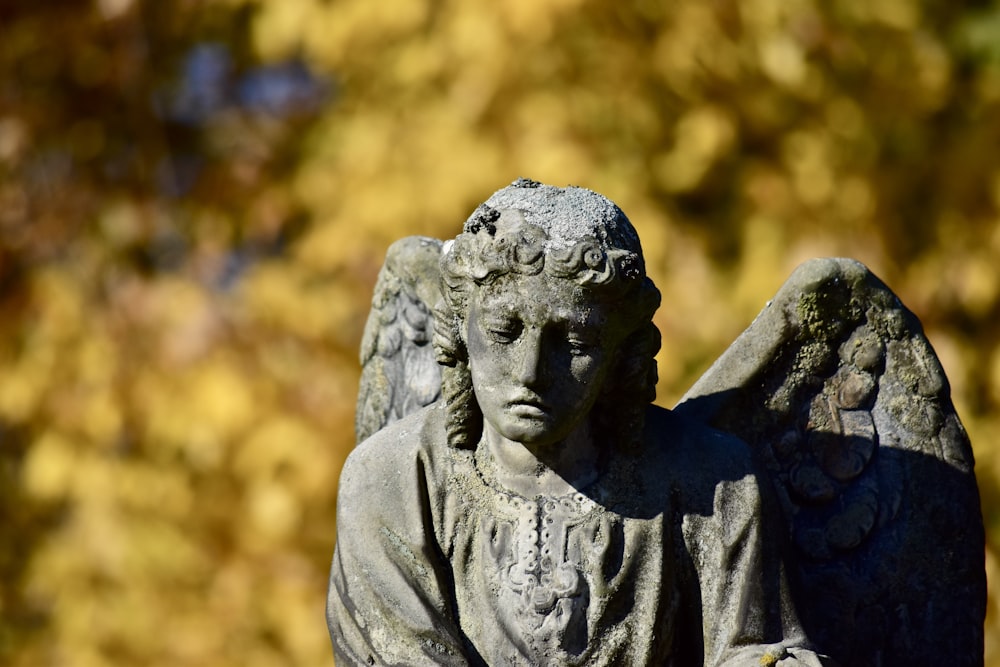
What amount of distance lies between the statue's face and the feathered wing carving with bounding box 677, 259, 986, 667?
50 centimetres

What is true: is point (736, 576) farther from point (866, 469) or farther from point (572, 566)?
point (866, 469)

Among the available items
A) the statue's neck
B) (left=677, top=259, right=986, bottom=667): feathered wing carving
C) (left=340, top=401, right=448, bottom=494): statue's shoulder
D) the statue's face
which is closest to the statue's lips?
the statue's face

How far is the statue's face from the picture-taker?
2689 millimetres

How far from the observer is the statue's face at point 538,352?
2.69 metres

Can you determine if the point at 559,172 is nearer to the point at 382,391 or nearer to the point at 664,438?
the point at 382,391

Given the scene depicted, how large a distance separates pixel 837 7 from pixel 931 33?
39 centimetres

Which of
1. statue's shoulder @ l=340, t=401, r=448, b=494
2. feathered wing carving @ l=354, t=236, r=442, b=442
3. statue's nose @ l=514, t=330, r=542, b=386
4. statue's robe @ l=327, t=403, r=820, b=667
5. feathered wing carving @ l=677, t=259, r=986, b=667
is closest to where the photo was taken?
statue's nose @ l=514, t=330, r=542, b=386

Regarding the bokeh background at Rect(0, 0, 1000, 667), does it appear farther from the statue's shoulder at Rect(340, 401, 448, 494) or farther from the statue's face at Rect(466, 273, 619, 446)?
the statue's face at Rect(466, 273, 619, 446)

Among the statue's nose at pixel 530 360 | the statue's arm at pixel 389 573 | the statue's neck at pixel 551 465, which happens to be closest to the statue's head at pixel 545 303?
the statue's nose at pixel 530 360

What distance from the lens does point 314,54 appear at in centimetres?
594

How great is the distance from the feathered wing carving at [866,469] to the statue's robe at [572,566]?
27 cm

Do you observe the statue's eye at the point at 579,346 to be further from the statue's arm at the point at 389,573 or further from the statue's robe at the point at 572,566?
the statue's arm at the point at 389,573

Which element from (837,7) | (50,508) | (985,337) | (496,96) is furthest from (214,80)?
(985,337)

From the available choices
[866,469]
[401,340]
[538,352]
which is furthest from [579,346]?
[401,340]
